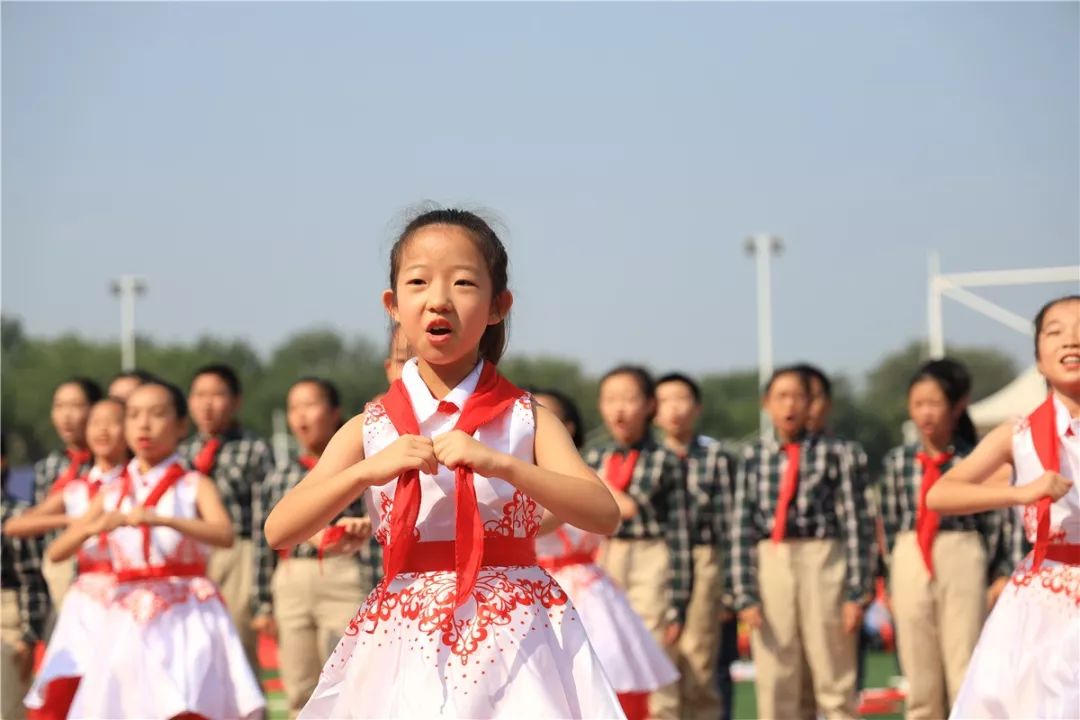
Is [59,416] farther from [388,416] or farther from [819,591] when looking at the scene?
[388,416]

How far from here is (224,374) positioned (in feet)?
33.0

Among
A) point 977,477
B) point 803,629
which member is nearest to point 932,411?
point 803,629

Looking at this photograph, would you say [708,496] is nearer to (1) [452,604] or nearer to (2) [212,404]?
(2) [212,404]

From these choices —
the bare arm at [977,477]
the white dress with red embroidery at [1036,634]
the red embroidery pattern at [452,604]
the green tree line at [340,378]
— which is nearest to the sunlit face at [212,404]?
the bare arm at [977,477]

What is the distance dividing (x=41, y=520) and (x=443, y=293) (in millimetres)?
5033

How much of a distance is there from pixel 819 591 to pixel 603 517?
530 cm

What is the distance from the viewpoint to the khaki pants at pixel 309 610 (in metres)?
8.83

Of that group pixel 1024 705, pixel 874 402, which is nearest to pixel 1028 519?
pixel 1024 705

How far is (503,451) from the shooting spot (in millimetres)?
4082

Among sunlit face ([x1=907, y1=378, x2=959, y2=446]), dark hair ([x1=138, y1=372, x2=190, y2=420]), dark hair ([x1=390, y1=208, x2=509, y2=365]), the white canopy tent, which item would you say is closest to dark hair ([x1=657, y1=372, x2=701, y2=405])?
sunlit face ([x1=907, y1=378, x2=959, y2=446])

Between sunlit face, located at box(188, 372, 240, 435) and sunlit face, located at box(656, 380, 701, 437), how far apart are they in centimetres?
268

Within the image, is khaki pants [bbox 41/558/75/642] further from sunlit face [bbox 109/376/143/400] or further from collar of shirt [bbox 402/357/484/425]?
collar of shirt [bbox 402/357/484/425]

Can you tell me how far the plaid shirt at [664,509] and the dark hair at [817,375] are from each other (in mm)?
927

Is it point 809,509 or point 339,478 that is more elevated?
point 339,478
